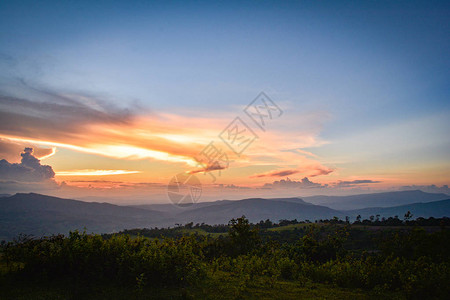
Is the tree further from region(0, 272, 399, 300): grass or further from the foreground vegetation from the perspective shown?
region(0, 272, 399, 300): grass

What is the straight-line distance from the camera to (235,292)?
33.4 ft

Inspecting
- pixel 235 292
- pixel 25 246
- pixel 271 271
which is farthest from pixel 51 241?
pixel 271 271

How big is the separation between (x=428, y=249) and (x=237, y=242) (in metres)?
15.8

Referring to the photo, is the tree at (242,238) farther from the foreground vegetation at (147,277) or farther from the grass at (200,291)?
the grass at (200,291)

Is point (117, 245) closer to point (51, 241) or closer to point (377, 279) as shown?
→ point (51, 241)

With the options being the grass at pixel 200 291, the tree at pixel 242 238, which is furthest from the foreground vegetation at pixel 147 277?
the tree at pixel 242 238

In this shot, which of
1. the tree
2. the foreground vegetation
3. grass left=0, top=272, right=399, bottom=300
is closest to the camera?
grass left=0, top=272, right=399, bottom=300

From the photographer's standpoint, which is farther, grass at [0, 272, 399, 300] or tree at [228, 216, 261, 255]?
tree at [228, 216, 261, 255]

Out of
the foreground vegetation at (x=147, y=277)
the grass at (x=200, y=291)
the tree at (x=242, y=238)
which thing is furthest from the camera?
the tree at (x=242, y=238)

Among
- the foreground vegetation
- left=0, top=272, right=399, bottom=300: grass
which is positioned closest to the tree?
the foreground vegetation

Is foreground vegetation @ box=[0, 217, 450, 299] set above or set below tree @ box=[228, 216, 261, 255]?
above

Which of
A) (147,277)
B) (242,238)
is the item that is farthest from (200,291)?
(242,238)

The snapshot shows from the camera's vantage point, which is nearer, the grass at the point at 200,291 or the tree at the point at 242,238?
the grass at the point at 200,291

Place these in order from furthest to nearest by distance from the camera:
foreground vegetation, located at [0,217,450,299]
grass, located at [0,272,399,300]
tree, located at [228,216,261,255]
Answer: tree, located at [228,216,261,255] → foreground vegetation, located at [0,217,450,299] → grass, located at [0,272,399,300]
